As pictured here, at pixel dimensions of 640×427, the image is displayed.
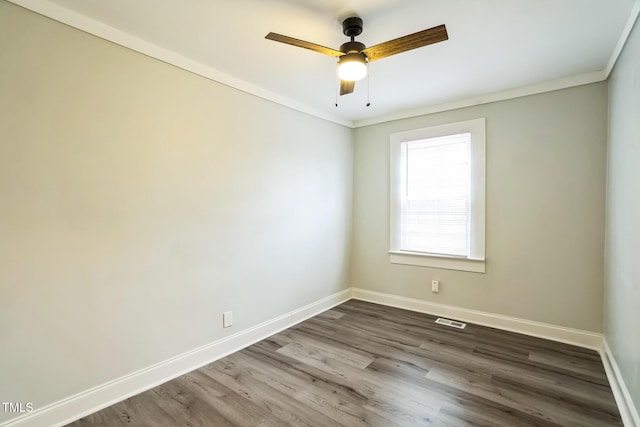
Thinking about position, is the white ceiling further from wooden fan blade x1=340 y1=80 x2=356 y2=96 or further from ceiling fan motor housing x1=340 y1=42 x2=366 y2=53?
wooden fan blade x1=340 y1=80 x2=356 y2=96

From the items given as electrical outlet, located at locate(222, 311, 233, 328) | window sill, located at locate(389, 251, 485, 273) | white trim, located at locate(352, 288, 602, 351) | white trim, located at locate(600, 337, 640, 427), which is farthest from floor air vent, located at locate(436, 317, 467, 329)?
electrical outlet, located at locate(222, 311, 233, 328)

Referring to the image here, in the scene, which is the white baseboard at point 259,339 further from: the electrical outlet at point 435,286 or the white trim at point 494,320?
the electrical outlet at point 435,286

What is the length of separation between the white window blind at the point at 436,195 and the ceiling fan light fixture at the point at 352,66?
1999 millimetres

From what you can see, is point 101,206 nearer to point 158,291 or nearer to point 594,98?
point 158,291

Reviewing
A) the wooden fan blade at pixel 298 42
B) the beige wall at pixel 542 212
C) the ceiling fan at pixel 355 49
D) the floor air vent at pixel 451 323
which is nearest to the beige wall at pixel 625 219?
the beige wall at pixel 542 212

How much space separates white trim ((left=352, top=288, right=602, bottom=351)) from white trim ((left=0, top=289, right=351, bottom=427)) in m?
1.36

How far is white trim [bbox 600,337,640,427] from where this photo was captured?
5.93ft

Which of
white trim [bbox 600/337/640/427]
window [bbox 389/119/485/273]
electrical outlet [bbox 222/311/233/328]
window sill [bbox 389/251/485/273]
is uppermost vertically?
window [bbox 389/119/485/273]

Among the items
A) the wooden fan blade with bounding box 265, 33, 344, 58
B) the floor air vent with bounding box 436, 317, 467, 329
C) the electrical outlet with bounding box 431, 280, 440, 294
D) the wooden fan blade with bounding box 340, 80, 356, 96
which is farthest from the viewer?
the electrical outlet with bounding box 431, 280, 440, 294

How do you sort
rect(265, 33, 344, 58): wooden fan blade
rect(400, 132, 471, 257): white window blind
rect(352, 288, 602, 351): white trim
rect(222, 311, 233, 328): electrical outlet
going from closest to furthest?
rect(265, 33, 344, 58): wooden fan blade → rect(222, 311, 233, 328): electrical outlet → rect(352, 288, 602, 351): white trim → rect(400, 132, 471, 257): white window blind

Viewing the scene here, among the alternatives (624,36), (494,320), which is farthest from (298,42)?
(494,320)

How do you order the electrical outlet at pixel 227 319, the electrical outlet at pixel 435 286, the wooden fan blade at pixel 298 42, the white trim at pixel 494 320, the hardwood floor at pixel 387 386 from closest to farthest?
the wooden fan blade at pixel 298 42
the hardwood floor at pixel 387 386
the electrical outlet at pixel 227 319
the white trim at pixel 494 320
the electrical outlet at pixel 435 286

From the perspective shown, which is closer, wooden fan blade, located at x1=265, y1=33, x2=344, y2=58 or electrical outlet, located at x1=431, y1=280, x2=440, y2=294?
wooden fan blade, located at x1=265, y1=33, x2=344, y2=58

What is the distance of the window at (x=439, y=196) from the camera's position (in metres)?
3.47
